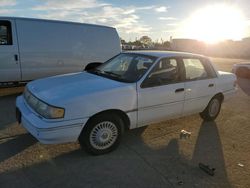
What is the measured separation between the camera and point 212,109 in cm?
598

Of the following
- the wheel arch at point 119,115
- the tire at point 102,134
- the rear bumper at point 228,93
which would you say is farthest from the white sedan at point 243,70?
the tire at point 102,134

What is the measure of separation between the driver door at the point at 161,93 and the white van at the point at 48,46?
14.5 ft

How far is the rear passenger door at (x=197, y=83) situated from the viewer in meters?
5.18

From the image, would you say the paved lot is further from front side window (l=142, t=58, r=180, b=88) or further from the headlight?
front side window (l=142, t=58, r=180, b=88)

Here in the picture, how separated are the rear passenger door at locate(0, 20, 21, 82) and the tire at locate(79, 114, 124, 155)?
451 cm

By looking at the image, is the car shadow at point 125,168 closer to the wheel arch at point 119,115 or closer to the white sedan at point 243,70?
the wheel arch at point 119,115

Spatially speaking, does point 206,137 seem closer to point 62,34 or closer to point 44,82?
point 44,82

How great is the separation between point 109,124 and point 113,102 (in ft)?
1.22

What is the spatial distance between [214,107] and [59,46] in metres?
4.89

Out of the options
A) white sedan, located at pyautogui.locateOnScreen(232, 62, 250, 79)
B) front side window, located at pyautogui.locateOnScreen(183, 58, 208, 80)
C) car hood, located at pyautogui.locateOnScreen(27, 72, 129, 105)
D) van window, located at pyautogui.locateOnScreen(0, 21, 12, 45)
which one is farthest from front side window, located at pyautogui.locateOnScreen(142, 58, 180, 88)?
white sedan, located at pyautogui.locateOnScreen(232, 62, 250, 79)

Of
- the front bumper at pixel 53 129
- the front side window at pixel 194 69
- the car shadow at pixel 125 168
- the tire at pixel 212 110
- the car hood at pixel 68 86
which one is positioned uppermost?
the front side window at pixel 194 69

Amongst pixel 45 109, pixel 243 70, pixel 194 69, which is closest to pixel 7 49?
pixel 45 109

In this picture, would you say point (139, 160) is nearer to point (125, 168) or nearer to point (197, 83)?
point (125, 168)

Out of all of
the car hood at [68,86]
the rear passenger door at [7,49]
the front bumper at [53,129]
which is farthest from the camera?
the rear passenger door at [7,49]
